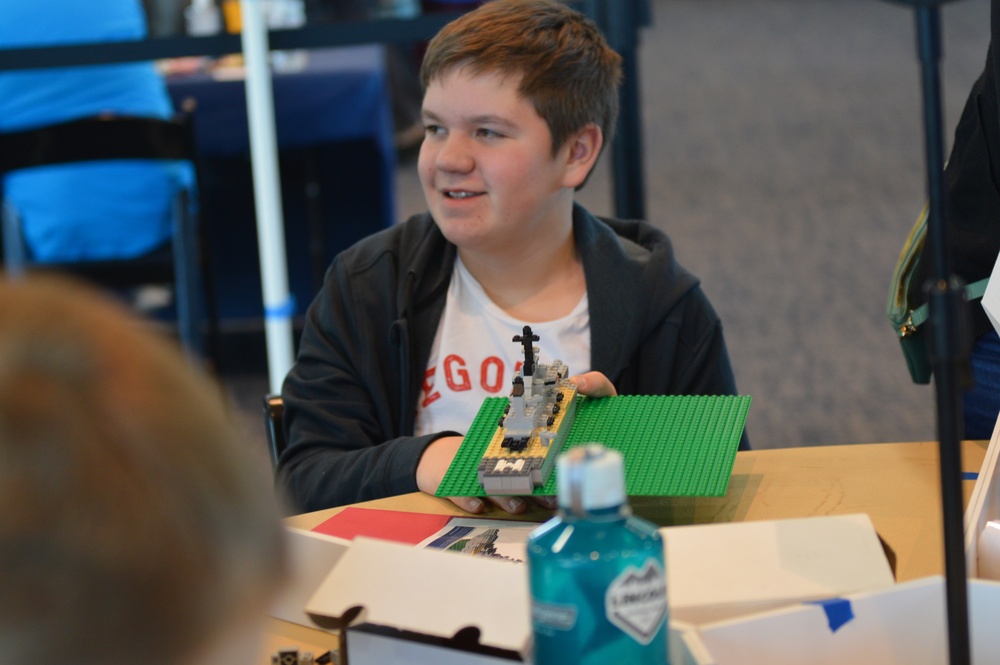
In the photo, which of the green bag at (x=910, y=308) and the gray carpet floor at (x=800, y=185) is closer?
the green bag at (x=910, y=308)

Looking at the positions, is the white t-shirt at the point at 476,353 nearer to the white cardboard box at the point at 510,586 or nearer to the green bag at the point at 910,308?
the green bag at the point at 910,308

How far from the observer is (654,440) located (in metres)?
1.17

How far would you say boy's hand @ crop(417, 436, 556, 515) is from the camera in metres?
1.19

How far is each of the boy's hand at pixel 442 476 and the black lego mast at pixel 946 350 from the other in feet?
1.72

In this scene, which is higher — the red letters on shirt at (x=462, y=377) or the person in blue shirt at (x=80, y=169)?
the person in blue shirt at (x=80, y=169)

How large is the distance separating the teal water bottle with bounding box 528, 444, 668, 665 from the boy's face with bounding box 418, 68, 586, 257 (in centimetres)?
90

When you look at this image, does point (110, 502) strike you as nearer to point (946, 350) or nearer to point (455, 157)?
point (946, 350)

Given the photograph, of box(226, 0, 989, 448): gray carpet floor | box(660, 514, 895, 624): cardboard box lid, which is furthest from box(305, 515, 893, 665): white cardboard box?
box(226, 0, 989, 448): gray carpet floor

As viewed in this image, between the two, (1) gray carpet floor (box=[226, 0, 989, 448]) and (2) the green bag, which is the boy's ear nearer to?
(2) the green bag

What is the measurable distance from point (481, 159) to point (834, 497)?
2.17 ft

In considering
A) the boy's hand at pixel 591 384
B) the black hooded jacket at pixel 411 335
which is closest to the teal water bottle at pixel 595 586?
the boy's hand at pixel 591 384

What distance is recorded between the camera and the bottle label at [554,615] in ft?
2.25

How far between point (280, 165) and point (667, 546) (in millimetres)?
3269

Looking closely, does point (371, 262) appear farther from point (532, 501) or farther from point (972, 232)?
point (972, 232)
